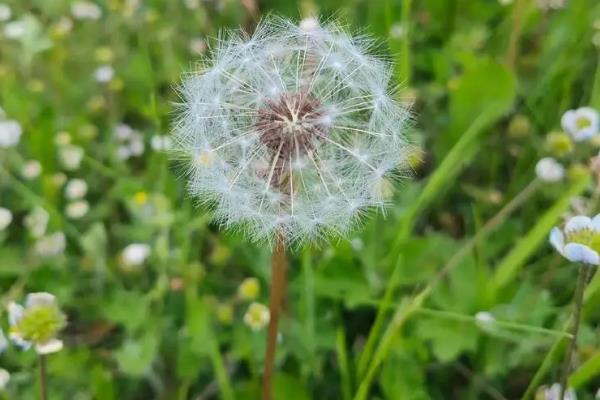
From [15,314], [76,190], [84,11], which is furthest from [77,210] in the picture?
[84,11]

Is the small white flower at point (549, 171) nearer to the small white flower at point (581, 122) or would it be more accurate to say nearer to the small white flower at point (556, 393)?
the small white flower at point (581, 122)

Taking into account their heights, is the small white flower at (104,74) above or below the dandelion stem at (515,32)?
above

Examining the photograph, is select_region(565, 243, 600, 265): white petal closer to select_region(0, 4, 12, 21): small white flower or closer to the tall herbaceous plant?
the tall herbaceous plant

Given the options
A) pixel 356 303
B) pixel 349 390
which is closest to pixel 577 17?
pixel 356 303

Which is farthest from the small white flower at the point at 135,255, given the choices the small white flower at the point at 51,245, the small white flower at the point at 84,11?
the small white flower at the point at 84,11

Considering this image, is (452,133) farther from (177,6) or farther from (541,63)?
(177,6)

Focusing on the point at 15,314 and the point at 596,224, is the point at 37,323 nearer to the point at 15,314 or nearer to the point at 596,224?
the point at 15,314
